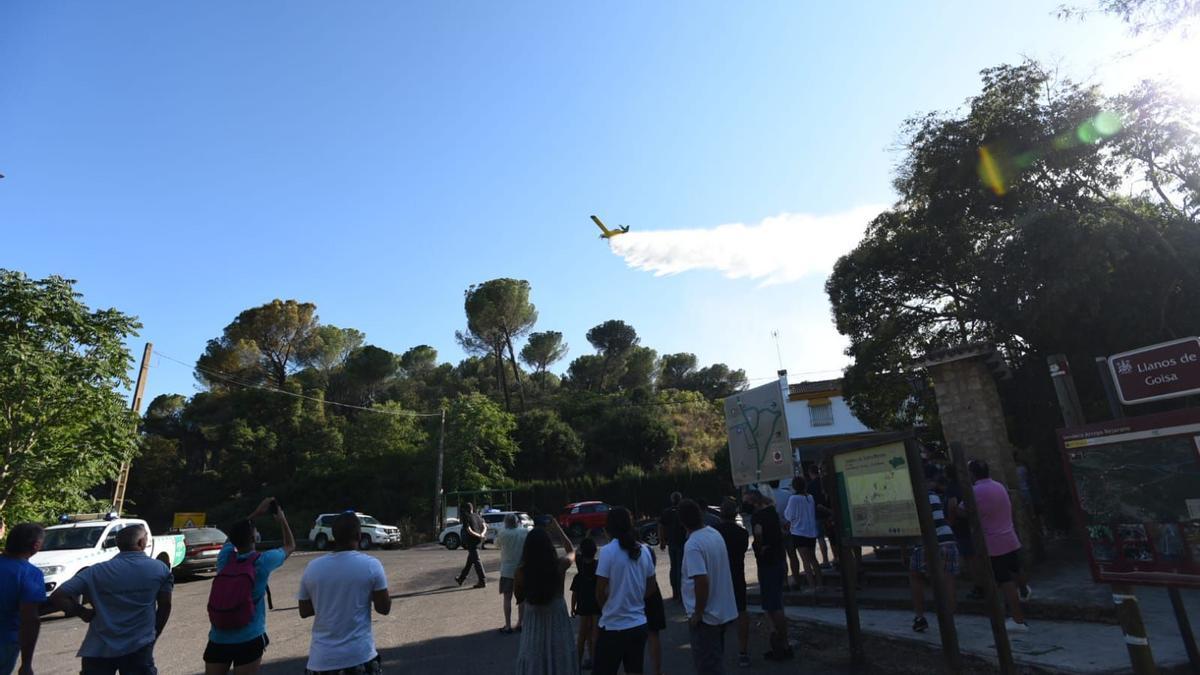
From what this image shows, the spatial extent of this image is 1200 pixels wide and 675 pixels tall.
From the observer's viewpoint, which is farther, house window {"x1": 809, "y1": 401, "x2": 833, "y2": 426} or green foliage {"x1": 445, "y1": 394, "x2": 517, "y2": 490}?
house window {"x1": 809, "y1": 401, "x2": 833, "y2": 426}

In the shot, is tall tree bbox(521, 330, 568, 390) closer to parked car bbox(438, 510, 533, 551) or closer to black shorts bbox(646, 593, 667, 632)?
parked car bbox(438, 510, 533, 551)

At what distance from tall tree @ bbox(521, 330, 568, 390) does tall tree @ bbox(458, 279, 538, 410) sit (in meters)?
1.67

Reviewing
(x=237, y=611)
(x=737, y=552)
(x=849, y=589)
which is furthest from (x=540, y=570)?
(x=849, y=589)

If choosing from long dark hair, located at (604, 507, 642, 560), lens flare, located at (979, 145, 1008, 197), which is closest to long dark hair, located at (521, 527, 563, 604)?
long dark hair, located at (604, 507, 642, 560)

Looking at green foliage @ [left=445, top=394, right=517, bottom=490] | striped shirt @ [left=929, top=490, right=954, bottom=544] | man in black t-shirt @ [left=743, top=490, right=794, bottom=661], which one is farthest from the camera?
green foliage @ [left=445, top=394, right=517, bottom=490]

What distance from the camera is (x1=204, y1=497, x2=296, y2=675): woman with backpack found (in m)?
4.41

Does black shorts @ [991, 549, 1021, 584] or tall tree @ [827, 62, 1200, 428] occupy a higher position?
tall tree @ [827, 62, 1200, 428]

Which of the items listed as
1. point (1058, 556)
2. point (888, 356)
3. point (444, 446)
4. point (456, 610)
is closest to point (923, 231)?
point (888, 356)

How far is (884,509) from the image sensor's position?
625 cm

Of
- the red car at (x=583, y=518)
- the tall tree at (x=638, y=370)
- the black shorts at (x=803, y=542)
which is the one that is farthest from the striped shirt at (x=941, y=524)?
the tall tree at (x=638, y=370)

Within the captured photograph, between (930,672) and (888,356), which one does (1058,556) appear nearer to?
(930,672)

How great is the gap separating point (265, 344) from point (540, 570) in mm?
50995

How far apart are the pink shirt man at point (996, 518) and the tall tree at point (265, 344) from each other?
48.3 meters

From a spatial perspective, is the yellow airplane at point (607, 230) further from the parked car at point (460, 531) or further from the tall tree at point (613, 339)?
the tall tree at point (613, 339)
